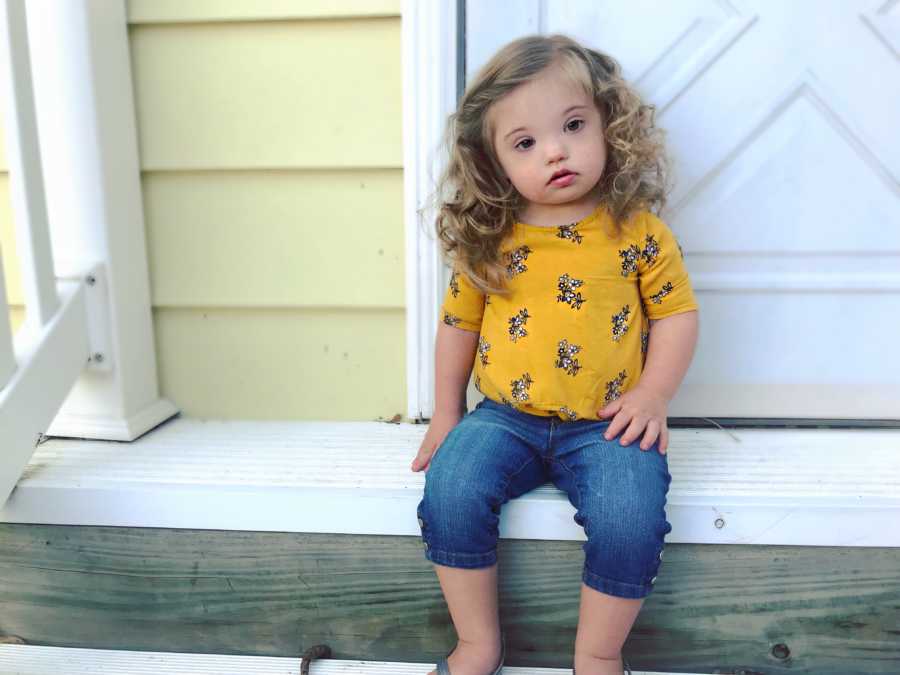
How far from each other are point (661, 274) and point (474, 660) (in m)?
0.67

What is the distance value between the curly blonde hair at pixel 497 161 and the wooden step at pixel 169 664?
64 centimetres

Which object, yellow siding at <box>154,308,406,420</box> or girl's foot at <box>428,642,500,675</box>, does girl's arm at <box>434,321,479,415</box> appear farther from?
girl's foot at <box>428,642,500,675</box>

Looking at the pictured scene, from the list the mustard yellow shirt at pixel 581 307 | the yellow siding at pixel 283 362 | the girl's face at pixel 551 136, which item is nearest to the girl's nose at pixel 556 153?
the girl's face at pixel 551 136

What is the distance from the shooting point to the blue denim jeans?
3.27 ft

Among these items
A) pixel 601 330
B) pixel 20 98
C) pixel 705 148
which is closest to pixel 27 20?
pixel 20 98

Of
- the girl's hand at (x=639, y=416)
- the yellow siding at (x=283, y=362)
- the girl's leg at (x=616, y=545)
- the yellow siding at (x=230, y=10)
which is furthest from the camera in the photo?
the yellow siding at (x=283, y=362)

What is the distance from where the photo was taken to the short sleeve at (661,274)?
115cm

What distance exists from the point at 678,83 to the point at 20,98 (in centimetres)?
116

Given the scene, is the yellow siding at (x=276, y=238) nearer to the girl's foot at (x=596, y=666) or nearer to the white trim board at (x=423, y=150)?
the white trim board at (x=423, y=150)

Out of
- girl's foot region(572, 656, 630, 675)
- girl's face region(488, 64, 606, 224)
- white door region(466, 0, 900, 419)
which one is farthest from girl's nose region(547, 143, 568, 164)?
girl's foot region(572, 656, 630, 675)

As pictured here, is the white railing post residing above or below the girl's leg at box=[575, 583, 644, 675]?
above

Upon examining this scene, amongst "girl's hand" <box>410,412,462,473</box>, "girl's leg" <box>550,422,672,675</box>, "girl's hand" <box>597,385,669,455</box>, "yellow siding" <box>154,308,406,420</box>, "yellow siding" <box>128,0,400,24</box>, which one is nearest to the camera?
"girl's leg" <box>550,422,672,675</box>

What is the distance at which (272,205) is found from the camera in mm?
1429

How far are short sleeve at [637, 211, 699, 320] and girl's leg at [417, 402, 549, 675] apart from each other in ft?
1.15
